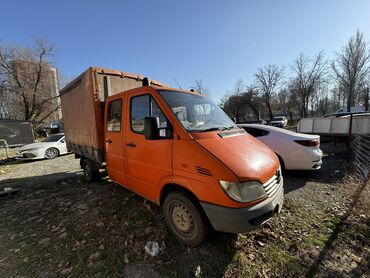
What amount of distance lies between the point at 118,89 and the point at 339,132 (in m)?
9.98

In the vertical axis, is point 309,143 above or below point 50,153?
above

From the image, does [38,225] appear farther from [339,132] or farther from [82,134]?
[339,132]

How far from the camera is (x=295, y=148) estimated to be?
526cm

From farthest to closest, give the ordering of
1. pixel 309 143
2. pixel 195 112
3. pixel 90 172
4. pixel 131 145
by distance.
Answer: pixel 90 172 < pixel 309 143 < pixel 131 145 < pixel 195 112

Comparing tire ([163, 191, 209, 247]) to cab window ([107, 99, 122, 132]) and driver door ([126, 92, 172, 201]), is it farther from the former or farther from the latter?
cab window ([107, 99, 122, 132])

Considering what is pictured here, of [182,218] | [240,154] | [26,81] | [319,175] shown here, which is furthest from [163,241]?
[26,81]

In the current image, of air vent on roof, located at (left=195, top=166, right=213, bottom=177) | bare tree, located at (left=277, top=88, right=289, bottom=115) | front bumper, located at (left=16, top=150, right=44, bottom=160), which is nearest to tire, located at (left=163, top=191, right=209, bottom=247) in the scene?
air vent on roof, located at (left=195, top=166, right=213, bottom=177)

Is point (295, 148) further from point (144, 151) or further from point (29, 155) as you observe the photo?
point (29, 155)

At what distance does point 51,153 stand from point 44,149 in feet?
1.55

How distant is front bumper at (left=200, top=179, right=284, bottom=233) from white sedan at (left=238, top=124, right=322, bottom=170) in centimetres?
347

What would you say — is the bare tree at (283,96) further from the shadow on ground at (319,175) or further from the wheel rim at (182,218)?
the wheel rim at (182,218)

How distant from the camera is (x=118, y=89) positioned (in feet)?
15.1

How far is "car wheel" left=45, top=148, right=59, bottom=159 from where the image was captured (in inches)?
425

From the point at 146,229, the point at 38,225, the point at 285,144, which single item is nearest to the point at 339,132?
the point at 285,144
